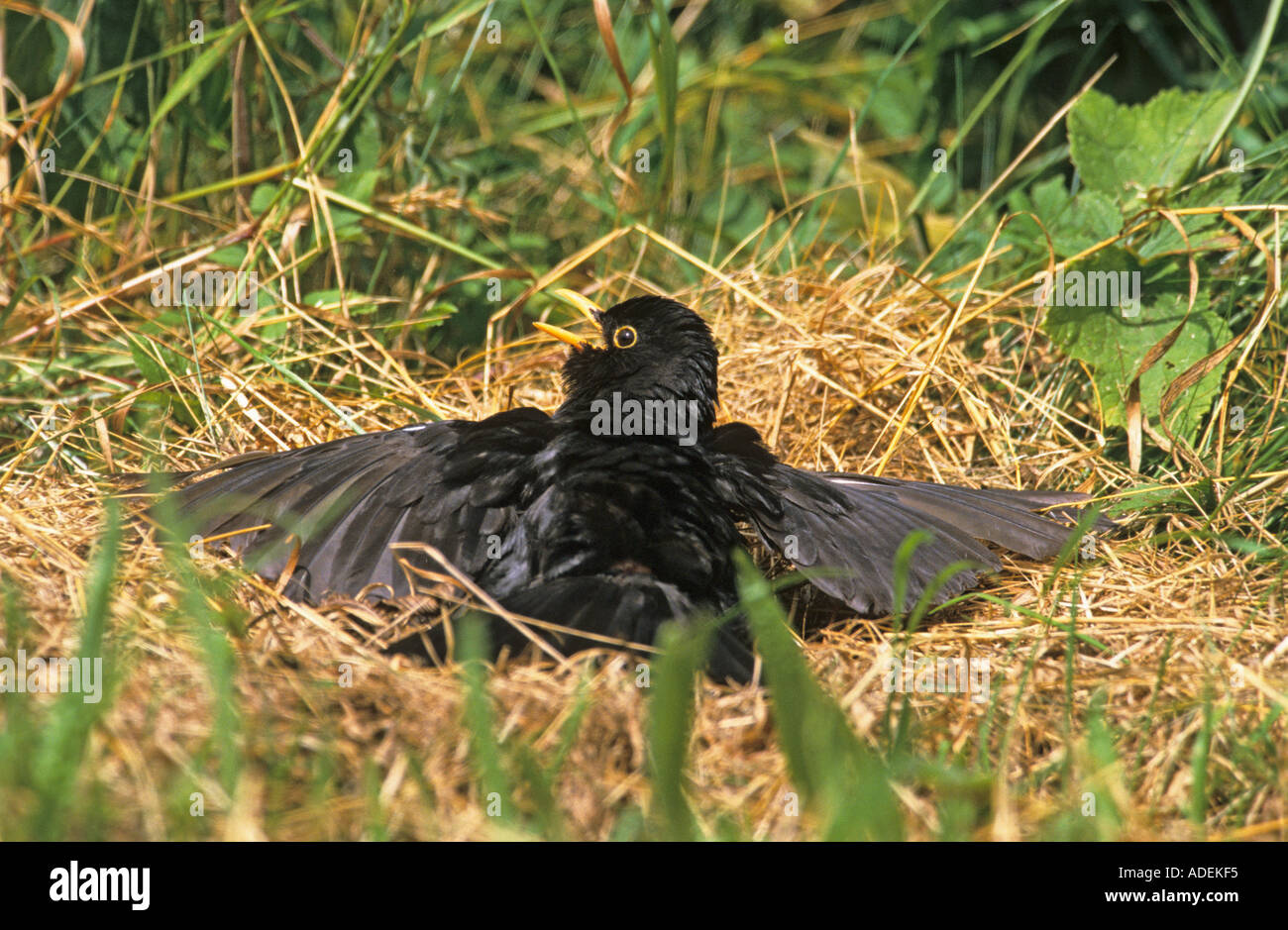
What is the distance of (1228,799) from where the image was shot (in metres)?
2.10

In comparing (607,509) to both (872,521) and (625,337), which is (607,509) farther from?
(872,521)

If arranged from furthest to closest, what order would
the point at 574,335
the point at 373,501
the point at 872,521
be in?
1. the point at 574,335
2. the point at 872,521
3. the point at 373,501

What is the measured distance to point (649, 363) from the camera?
10.2 ft

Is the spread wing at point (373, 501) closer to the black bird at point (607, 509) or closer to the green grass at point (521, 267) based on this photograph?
the black bird at point (607, 509)

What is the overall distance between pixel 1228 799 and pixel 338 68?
12.4 feet

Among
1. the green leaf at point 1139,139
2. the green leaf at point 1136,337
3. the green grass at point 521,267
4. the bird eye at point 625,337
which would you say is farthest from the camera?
the green leaf at point 1139,139

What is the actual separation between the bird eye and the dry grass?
62cm

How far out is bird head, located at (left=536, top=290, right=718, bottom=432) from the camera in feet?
9.95

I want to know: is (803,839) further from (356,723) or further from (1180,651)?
Result: (1180,651)

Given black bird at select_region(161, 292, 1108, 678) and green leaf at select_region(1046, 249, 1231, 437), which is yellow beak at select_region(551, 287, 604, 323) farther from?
green leaf at select_region(1046, 249, 1231, 437)

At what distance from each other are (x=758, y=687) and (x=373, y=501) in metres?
1.14

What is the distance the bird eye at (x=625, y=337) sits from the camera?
3162mm

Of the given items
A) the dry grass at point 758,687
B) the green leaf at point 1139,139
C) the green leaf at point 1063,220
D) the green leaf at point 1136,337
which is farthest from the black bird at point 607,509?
the green leaf at point 1139,139

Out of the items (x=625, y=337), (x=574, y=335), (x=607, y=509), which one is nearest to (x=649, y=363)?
(x=625, y=337)
